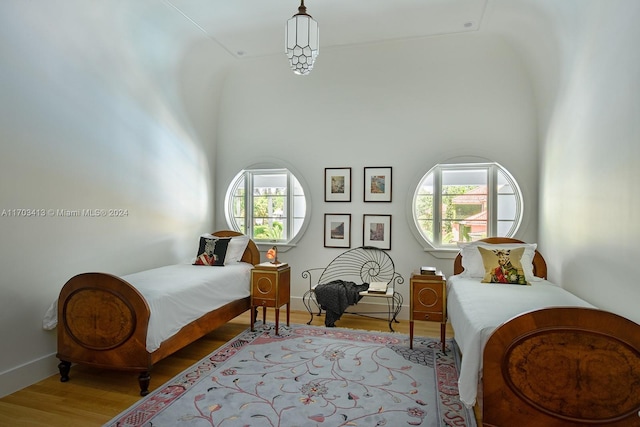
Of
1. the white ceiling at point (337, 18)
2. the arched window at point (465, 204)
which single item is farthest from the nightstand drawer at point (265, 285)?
the white ceiling at point (337, 18)

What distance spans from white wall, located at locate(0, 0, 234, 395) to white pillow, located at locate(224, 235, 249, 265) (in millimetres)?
689

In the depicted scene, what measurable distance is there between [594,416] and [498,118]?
3.55 m

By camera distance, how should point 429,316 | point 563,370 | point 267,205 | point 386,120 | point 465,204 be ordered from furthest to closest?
point 267,205 → point 386,120 → point 465,204 → point 429,316 → point 563,370

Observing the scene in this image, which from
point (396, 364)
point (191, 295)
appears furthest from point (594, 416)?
point (191, 295)

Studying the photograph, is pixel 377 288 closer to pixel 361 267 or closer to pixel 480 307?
pixel 361 267

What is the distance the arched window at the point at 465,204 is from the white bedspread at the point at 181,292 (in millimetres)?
2340

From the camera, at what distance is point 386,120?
4.93 m

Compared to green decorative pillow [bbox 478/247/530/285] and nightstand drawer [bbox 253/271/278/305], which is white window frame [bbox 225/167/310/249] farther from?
green decorative pillow [bbox 478/247/530/285]

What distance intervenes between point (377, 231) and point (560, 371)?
316cm

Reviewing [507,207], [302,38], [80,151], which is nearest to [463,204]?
[507,207]

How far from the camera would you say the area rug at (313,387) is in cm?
242

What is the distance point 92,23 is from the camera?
3.47m

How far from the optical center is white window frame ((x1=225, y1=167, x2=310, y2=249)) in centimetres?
523

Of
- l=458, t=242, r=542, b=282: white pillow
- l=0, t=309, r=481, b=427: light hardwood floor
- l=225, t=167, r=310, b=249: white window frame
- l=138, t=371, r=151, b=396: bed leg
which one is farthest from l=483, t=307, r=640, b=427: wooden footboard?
l=225, t=167, r=310, b=249: white window frame
